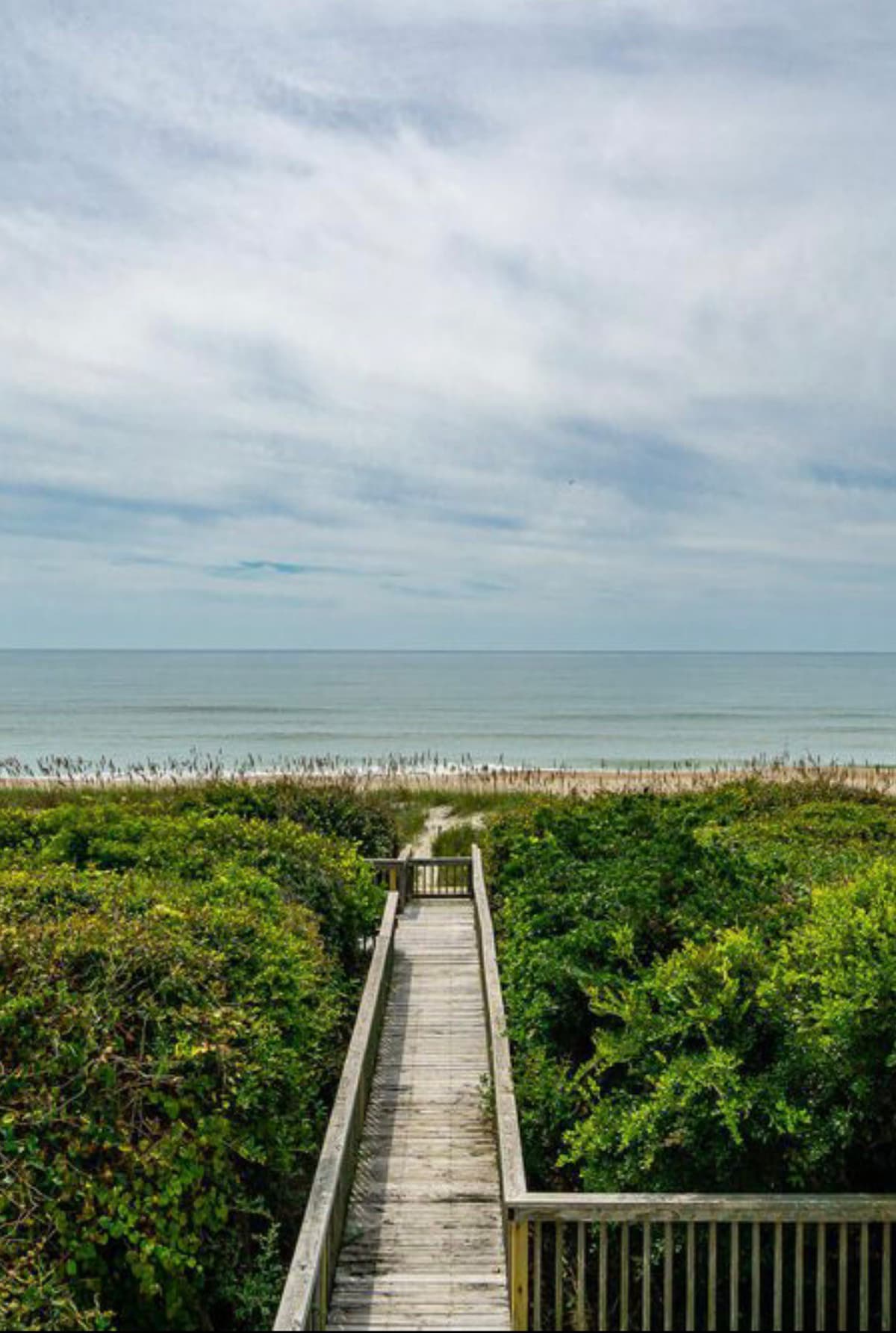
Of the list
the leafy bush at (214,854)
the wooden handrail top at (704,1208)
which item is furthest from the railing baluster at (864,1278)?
the leafy bush at (214,854)

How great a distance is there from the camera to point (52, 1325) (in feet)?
15.5

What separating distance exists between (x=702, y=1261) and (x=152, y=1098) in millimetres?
3078

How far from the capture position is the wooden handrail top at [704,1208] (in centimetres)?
523

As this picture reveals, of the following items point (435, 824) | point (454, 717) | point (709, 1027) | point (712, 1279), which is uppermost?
point (709, 1027)

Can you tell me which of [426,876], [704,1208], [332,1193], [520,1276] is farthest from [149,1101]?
[426,876]

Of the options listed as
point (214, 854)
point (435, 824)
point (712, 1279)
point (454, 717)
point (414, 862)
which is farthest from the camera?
point (454, 717)

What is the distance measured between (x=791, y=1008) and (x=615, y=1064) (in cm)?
141

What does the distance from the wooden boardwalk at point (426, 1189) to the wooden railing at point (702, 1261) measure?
42cm

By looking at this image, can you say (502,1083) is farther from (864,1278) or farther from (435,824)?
(435,824)

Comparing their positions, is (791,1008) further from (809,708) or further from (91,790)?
(809,708)

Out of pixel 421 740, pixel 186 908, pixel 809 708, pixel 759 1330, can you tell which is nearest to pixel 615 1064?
pixel 759 1330

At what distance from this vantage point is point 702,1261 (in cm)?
550

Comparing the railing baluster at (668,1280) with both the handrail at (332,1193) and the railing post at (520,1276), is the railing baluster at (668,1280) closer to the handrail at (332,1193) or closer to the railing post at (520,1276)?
the railing post at (520,1276)

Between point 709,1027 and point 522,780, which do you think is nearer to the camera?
point 709,1027
